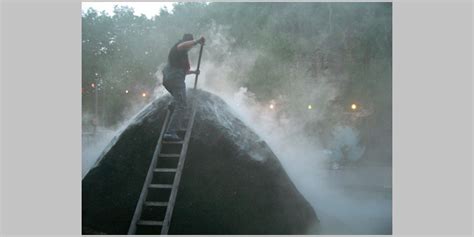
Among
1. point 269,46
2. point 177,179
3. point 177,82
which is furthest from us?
point 269,46

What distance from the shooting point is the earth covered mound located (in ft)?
13.5

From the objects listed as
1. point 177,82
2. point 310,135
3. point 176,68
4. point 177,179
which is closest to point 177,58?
point 176,68

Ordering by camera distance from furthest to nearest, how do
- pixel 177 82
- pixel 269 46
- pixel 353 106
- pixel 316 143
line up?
pixel 269 46 < pixel 316 143 < pixel 353 106 < pixel 177 82

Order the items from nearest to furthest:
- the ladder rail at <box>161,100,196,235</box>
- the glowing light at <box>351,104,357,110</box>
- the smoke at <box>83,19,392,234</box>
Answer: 1. the ladder rail at <box>161,100,196,235</box>
2. the smoke at <box>83,19,392,234</box>
3. the glowing light at <box>351,104,357,110</box>

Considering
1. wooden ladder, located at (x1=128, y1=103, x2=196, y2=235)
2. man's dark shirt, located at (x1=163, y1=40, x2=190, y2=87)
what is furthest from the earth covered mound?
man's dark shirt, located at (x1=163, y1=40, x2=190, y2=87)

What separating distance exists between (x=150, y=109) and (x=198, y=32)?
73.1 inches

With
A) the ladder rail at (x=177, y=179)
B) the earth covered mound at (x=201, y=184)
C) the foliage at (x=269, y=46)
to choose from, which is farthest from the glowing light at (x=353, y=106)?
the ladder rail at (x=177, y=179)

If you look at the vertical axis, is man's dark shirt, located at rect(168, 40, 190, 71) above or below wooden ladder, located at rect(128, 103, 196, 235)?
above

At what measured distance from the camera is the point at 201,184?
13.5 feet

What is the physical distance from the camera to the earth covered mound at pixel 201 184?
4.12m

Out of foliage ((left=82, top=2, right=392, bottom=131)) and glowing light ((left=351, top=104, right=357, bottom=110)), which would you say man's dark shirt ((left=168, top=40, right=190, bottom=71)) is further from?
glowing light ((left=351, top=104, right=357, bottom=110))

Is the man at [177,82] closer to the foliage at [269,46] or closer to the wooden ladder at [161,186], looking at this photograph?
the wooden ladder at [161,186]

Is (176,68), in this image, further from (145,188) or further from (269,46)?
(269,46)
